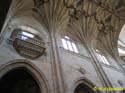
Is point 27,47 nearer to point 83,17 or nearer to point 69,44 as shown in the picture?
point 69,44

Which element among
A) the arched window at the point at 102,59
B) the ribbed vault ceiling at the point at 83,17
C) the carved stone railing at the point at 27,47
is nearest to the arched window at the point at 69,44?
the ribbed vault ceiling at the point at 83,17

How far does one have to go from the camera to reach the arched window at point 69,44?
1366cm

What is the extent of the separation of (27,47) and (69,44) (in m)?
4.59

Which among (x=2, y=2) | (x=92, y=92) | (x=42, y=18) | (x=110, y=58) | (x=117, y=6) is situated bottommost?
(x=2, y=2)

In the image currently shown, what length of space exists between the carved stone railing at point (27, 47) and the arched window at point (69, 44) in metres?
2.95

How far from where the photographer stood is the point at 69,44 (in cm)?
1432

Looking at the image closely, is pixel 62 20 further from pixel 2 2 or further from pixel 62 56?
pixel 2 2

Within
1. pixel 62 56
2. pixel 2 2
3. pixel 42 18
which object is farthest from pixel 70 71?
pixel 2 2

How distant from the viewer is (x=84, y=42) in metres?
15.4

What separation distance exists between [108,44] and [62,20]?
521 cm

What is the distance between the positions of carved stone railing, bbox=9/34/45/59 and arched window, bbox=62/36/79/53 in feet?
9.68

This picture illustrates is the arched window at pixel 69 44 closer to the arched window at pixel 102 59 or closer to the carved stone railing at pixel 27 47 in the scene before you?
the arched window at pixel 102 59

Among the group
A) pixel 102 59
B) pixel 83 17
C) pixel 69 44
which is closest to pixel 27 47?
pixel 69 44

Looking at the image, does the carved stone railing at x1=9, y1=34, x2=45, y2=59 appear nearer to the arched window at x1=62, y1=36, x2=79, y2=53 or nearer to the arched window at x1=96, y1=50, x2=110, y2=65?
the arched window at x1=62, y1=36, x2=79, y2=53
